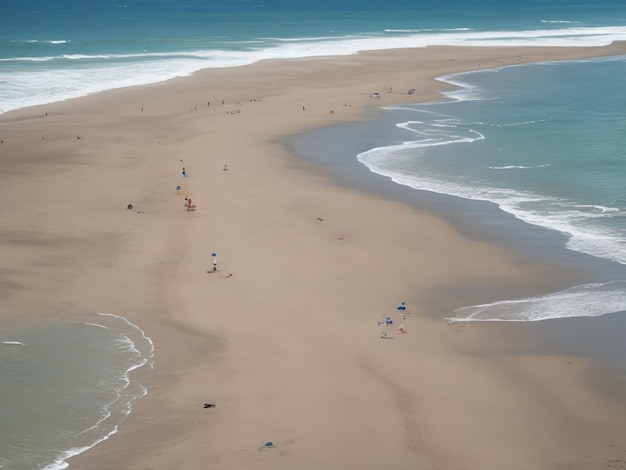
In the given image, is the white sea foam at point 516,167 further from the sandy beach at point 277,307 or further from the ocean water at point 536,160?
the sandy beach at point 277,307

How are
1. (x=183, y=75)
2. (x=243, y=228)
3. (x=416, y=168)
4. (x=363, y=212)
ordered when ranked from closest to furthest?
1. (x=243, y=228)
2. (x=363, y=212)
3. (x=416, y=168)
4. (x=183, y=75)

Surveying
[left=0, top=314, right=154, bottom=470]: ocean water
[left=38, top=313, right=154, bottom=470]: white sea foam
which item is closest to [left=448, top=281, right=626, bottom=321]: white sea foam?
[left=38, top=313, right=154, bottom=470]: white sea foam

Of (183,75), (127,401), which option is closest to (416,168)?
(127,401)

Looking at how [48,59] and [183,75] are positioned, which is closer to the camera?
[183,75]

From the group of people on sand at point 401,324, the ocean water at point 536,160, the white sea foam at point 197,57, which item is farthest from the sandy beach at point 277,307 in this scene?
the white sea foam at point 197,57

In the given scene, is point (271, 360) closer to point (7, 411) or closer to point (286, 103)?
point (7, 411)

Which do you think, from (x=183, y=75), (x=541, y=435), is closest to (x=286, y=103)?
(x=183, y=75)

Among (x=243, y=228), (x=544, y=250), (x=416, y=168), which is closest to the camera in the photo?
(x=544, y=250)
